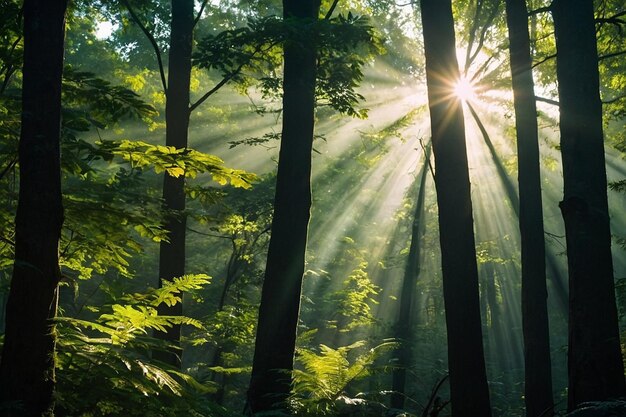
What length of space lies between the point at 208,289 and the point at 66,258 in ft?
42.4

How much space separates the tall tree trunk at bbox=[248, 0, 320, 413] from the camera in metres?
6.93

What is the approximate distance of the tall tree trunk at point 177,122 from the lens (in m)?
8.86

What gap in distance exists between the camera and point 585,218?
5.37 meters

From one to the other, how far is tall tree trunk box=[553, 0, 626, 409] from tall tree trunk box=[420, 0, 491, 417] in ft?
2.94

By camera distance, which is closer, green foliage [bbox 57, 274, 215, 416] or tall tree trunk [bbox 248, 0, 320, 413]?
green foliage [bbox 57, 274, 215, 416]

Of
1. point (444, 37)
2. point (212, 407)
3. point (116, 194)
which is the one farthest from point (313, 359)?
point (444, 37)

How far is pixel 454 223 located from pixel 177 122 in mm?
5522

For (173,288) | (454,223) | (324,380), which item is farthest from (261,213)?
(173,288)

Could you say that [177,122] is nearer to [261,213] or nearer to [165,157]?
[165,157]

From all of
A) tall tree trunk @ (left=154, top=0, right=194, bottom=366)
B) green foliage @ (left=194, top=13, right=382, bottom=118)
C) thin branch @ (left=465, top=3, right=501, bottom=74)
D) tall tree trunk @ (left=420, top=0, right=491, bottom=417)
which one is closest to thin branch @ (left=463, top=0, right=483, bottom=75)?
thin branch @ (left=465, top=3, right=501, bottom=74)

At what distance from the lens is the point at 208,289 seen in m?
17.7

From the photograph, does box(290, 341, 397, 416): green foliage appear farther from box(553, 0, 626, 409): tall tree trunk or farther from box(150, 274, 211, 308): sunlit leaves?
box(553, 0, 626, 409): tall tree trunk

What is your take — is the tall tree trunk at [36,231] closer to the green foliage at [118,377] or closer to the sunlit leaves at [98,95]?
the green foliage at [118,377]

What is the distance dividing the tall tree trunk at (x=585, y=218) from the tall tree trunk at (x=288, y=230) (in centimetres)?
313
